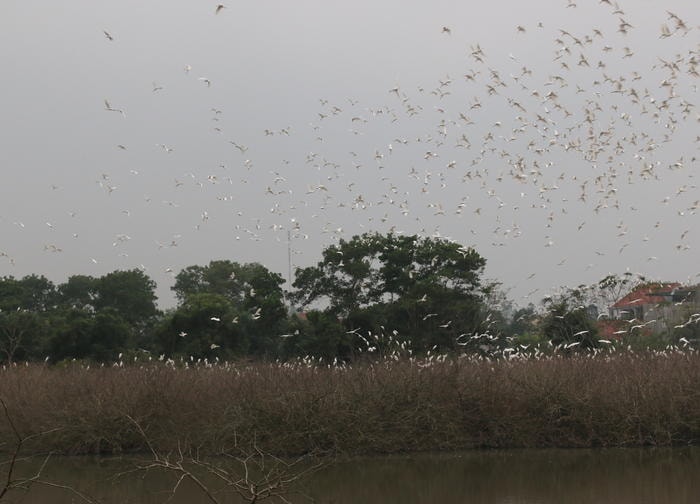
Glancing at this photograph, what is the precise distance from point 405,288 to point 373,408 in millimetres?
19945

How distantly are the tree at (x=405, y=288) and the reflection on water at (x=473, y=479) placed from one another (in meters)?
16.9

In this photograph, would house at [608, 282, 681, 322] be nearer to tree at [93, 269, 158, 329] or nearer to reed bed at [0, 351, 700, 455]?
reed bed at [0, 351, 700, 455]

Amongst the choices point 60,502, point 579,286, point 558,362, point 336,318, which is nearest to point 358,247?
point 336,318

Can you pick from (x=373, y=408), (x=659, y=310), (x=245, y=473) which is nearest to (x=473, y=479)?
(x=373, y=408)

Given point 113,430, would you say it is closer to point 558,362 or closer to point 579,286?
point 558,362

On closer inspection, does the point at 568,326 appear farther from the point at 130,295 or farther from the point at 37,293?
the point at 37,293

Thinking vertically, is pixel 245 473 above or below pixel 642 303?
below

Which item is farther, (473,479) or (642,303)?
(642,303)

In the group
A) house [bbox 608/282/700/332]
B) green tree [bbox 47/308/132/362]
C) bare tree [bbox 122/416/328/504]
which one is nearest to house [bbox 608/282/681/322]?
house [bbox 608/282/700/332]

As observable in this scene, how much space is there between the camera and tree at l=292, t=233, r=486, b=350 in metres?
37.8

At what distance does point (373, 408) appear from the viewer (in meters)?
20.4

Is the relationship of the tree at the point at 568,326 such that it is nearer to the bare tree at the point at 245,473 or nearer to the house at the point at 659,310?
the house at the point at 659,310

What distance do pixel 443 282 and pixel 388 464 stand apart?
837 inches

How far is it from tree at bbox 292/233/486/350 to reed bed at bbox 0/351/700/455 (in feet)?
49.6
